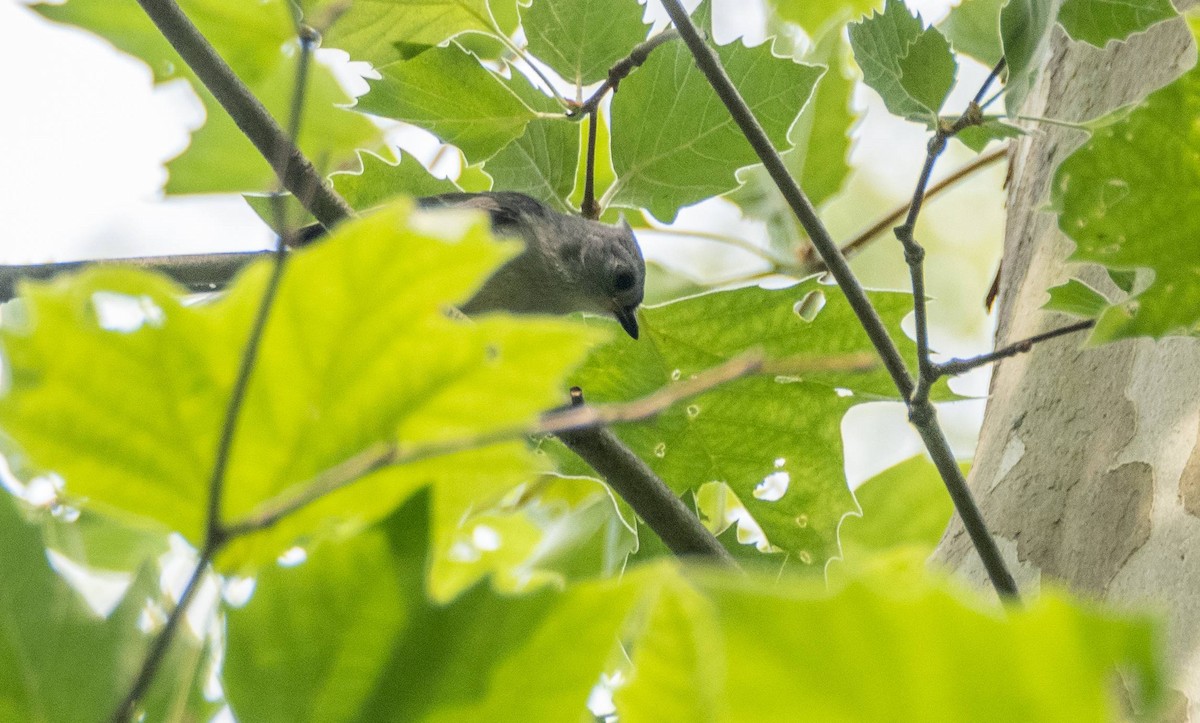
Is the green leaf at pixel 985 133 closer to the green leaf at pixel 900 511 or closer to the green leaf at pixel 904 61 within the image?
the green leaf at pixel 904 61

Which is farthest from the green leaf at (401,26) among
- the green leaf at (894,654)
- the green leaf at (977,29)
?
the green leaf at (894,654)

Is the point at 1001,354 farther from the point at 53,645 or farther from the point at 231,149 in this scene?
the point at 231,149

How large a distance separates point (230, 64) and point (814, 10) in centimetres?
214

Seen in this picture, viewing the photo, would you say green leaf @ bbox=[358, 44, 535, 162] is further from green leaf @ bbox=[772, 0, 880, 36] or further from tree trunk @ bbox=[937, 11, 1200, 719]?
green leaf @ bbox=[772, 0, 880, 36]

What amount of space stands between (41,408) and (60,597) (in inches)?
8.7

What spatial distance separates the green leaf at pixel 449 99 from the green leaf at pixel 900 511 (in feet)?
4.10

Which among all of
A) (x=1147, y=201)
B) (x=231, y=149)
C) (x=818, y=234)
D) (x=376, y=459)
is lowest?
(x=231, y=149)

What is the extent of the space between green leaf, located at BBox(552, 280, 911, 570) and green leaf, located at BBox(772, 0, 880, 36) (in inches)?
79.5

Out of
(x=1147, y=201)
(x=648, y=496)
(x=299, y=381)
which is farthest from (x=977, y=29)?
(x=299, y=381)

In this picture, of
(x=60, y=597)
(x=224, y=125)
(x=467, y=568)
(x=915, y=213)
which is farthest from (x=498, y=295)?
(x=60, y=597)

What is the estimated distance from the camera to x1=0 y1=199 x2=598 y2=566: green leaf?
0.71 meters

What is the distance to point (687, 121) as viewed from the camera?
2.43m

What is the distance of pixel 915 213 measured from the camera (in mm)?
1739

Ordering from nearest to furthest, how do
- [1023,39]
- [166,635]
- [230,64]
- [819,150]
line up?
[166,635] < [1023,39] < [819,150] < [230,64]
